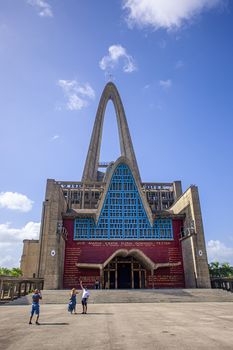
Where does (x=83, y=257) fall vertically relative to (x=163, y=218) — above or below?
below

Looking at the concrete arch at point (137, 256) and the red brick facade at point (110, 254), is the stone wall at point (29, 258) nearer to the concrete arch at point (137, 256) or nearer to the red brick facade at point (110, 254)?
the red brick facade at point (110, 254)

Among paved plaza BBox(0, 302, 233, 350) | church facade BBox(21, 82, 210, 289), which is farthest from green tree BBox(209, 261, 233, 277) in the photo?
paved plaza BBox(0, 302, 233, 350)

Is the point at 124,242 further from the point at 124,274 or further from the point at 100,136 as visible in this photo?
the point at 100,136

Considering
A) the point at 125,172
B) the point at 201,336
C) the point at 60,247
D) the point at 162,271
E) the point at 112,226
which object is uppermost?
the point at 125,172

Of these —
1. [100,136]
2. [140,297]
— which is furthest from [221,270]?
[100,136]

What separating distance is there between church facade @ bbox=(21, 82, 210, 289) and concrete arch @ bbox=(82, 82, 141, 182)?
71.5ft

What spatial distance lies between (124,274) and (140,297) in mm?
14828

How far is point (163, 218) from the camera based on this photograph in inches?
1563

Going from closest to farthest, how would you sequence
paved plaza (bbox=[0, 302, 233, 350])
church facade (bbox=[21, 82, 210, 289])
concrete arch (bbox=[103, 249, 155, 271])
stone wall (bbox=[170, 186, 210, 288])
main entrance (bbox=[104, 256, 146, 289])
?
paved plaza (bbox=[0, 302, 233, 350]), stone wall (bbox=[170, 186, 210, 288]), church facade (bbox=[21, 82, 210, 289]), concrete arch (bbox=[103, 249, 155, 271]), main entrance (bbox=[104, 256, 146, 289])

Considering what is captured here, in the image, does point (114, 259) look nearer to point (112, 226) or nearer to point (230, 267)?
point (112, 226)

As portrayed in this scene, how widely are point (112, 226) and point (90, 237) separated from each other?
12.0 ft

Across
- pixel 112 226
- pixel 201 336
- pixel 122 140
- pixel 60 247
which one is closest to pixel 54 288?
pixel 60 247

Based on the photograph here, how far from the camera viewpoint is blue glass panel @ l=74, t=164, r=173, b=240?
38.1 m

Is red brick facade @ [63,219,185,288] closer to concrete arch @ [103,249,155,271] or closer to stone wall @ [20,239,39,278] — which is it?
concrete arch @ [103,249,155,271]
